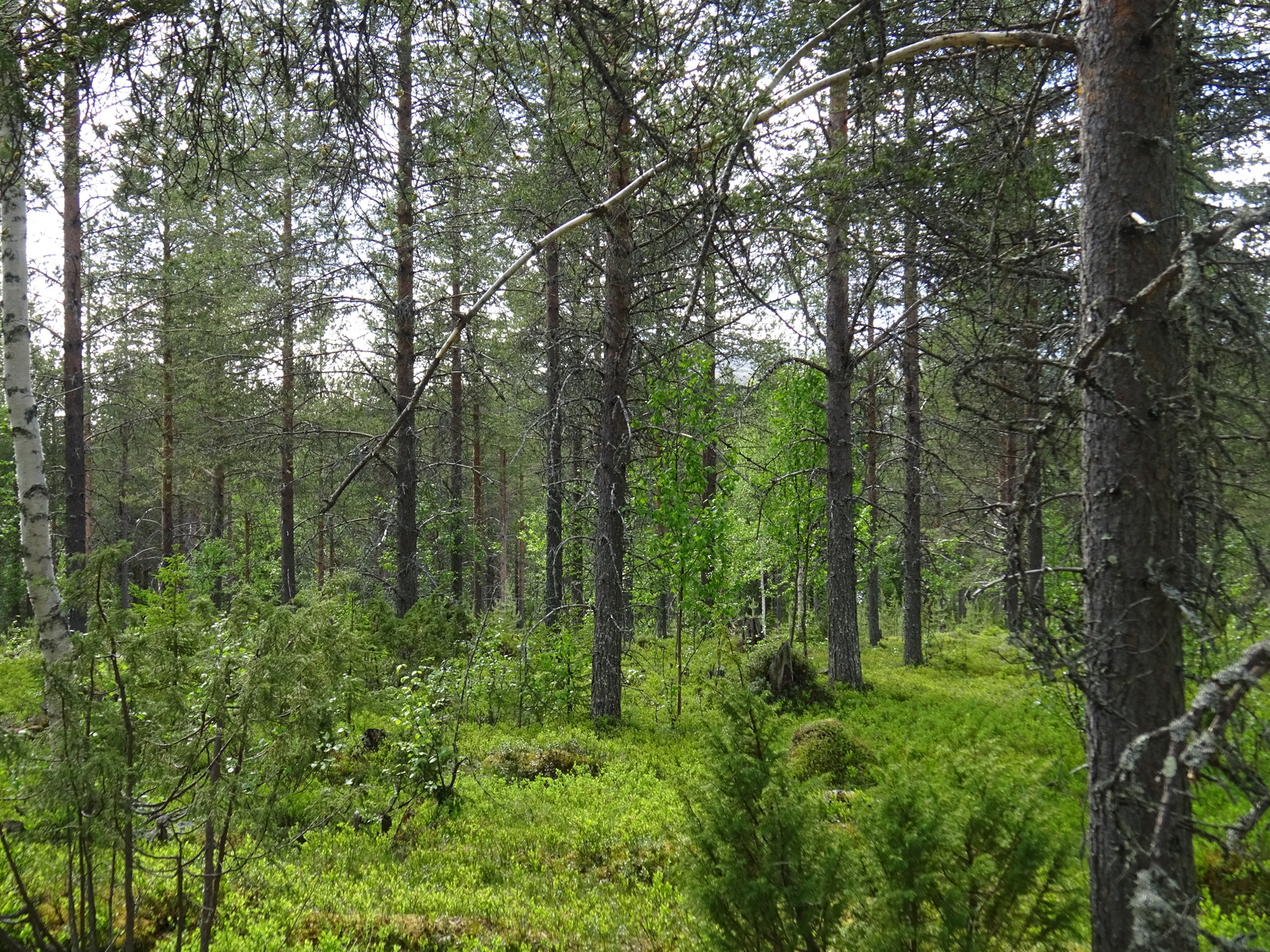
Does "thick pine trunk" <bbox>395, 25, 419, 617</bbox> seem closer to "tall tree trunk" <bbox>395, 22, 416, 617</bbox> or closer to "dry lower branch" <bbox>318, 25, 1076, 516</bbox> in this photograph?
"tall tree trunk" <bbox>395, 22, 416, 617</bbox>

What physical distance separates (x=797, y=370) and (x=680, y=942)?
910 cm

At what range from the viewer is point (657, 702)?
902 cm

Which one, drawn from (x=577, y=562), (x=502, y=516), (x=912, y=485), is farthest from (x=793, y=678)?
(x=502, y=516)

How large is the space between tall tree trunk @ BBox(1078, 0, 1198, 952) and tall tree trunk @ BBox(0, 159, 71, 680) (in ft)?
→ 25.2

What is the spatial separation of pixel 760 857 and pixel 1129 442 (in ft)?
7.05

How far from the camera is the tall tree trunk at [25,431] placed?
240 inches

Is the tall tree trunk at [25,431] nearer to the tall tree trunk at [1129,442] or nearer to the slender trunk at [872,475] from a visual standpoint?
the tall tree trunk at [1129,442]

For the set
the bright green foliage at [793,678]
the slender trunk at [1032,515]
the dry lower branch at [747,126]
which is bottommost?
the bright green foliage at [793,678]

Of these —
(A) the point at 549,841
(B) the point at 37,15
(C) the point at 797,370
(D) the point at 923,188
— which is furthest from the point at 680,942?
(C) the point at 797,370

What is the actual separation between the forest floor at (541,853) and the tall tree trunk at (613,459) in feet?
3.60

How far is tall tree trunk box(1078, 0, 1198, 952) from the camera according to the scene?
242 cm

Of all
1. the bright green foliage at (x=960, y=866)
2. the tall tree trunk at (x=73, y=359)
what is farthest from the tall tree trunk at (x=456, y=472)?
the bright green foliage at (x=960, y=866)

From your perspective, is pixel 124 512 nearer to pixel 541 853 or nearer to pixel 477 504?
pixel 477 504

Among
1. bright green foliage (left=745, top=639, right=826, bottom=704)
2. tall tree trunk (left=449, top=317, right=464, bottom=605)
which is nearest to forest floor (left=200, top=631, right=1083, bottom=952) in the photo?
bright green foliage (left=745, top=639, right=826, bottom=704)
